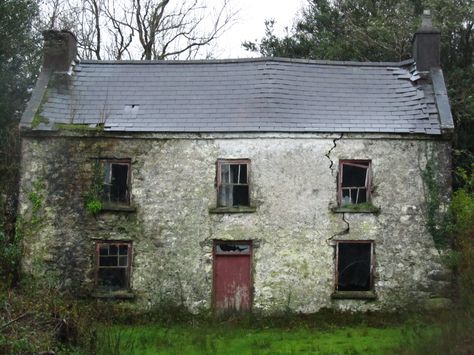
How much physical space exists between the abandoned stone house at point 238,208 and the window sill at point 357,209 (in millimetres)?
40

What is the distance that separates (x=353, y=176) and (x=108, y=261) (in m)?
7.41

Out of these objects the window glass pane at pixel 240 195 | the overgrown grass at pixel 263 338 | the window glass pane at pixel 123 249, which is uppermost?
the window glass pane at pixel 240 195

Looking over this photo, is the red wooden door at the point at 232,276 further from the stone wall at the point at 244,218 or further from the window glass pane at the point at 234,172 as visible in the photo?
the window glass pane at the point at 234,172

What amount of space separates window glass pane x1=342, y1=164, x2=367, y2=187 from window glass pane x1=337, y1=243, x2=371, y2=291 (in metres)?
1.74

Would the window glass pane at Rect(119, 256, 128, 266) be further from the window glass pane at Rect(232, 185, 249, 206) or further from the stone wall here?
the window glass pane at Rect(232, 185, 249, 206)

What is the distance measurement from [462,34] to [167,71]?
13324 mm

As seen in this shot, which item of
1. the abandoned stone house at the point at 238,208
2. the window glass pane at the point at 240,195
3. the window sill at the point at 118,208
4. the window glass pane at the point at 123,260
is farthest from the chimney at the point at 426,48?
the window glass pane at the point at 123,260

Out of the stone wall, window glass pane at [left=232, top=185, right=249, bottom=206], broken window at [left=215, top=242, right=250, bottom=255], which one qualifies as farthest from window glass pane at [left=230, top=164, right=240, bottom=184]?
broken window at [left=215, top=242, right=250, bottom=255]

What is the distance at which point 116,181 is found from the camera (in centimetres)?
1991

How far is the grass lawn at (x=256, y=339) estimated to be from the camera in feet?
46.9

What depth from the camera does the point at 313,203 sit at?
1948cm

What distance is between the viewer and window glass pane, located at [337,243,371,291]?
19359mm

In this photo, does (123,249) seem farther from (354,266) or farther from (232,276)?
(354,266)

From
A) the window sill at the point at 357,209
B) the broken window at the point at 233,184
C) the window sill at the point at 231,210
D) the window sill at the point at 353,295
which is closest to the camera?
the window sill at the point at 353,295
